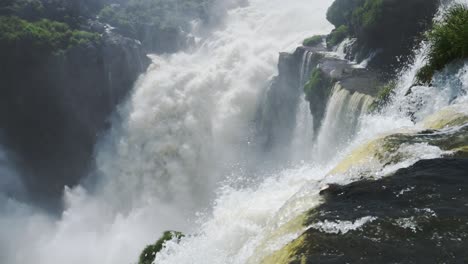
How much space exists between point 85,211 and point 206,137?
14480mm

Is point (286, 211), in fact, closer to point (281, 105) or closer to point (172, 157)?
point (281, 105)

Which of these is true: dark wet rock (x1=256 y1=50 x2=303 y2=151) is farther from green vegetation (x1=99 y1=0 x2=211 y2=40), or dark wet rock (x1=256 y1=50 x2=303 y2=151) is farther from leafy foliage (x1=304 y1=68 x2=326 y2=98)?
green vegetation (x1=99 y1=0 x2=211 y2=40)

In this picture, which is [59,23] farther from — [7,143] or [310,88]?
[310,88]

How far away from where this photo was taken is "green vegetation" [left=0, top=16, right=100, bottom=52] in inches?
1560

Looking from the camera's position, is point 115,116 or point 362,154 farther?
point 115,116

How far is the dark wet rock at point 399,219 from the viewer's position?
538 cm

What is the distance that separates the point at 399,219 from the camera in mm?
6203

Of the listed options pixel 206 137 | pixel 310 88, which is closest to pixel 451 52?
pixel 310 88

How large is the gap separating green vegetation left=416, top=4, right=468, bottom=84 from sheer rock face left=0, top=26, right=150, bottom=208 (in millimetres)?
36444

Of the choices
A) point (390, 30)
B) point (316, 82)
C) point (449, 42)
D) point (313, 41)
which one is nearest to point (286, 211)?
point (449, 42)

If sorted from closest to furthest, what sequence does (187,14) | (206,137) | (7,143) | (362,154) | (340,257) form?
(340,257)
(362,154)
(7,143)
(206,137)
(187,14)

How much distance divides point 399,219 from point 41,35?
4460 cm

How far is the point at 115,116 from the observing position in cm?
4684

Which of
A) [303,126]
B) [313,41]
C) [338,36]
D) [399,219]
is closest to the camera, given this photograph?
[399,219]
